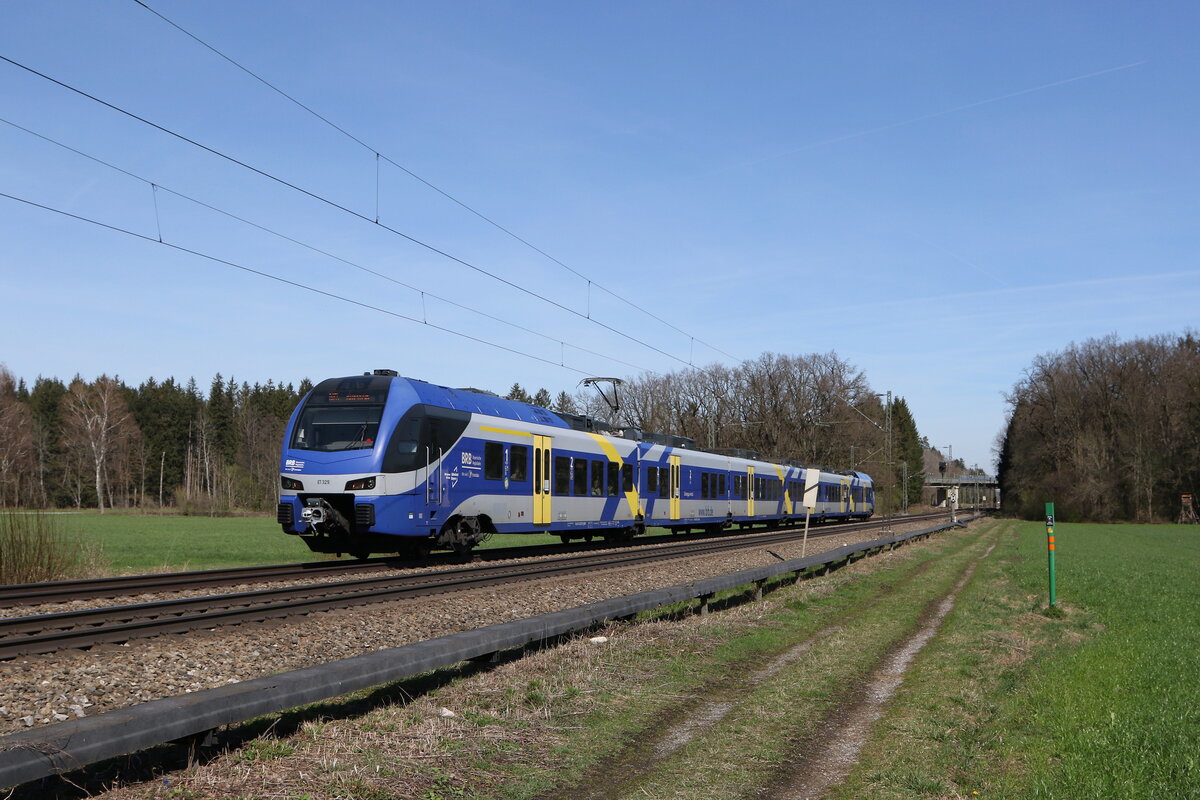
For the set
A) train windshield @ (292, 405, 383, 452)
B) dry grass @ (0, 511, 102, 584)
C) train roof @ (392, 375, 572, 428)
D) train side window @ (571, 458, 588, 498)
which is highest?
train roof @ (392, 375, 572, 428)

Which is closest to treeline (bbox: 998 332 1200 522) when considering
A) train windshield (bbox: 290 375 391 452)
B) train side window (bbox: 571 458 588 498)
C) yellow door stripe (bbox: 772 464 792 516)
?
yellow door stripe (bbox: 772 464 792 516)

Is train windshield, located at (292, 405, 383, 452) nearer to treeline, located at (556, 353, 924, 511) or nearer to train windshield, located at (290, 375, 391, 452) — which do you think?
train windshield, located at (290, 375, 391, 452)

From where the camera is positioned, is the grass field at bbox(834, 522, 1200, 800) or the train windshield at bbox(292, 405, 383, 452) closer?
the grass field at bbox(834, 522, 1200, 800)

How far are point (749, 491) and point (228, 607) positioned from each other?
32.3m

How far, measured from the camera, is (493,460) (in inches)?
853

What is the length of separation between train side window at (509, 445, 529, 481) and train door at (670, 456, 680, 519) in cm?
1127

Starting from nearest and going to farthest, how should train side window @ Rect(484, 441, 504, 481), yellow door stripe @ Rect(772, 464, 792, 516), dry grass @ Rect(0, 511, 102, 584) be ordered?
dry grass @ Rect(0, 511, 102, 584), train side window @ Rect(484, 441, 504, 481), yellow door stripe @ Rect(772, 464, 792, 516)

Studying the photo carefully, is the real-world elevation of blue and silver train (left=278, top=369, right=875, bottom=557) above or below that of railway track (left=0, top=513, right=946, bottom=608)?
above

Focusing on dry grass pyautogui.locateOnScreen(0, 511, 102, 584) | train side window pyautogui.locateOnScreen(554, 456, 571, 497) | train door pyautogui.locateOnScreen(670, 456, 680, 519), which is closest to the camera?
dry grass pyautogui.locateOnScreen(0, 511, 102, 584)

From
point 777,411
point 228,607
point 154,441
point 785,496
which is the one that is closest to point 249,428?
point 154,441

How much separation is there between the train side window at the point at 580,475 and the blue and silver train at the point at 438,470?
1.2 inches

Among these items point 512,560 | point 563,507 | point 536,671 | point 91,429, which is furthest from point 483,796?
point 91,429

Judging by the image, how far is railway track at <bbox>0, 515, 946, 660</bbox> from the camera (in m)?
9.87

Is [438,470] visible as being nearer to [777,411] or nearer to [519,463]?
[519,463]
